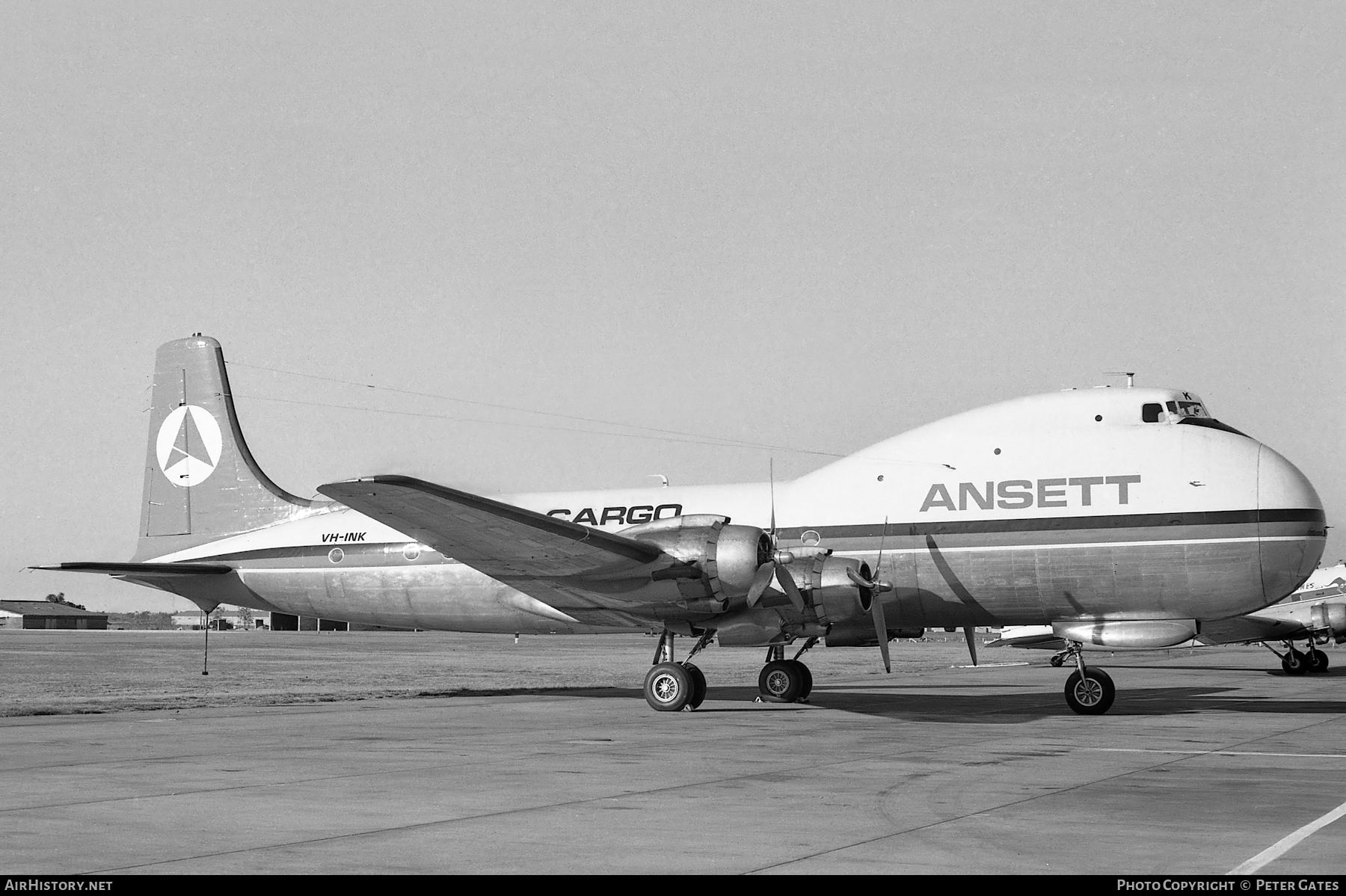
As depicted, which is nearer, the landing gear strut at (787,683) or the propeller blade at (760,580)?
the propeller blade at (760,580)

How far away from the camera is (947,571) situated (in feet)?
70.9

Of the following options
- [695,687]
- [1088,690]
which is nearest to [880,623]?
[695,687]

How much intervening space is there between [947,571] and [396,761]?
10815 millimetres

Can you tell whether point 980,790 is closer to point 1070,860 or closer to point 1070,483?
point 1070,860


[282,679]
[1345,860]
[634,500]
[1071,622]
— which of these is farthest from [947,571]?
[282,679]

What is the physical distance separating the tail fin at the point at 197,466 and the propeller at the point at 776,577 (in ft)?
37.7

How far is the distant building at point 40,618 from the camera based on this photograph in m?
131

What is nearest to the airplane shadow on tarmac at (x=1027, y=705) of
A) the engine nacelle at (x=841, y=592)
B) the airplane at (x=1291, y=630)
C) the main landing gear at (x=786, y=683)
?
the main landing gear at (x=786, y=683)

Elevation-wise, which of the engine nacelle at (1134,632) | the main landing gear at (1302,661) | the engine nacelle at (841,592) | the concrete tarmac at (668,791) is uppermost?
the engine nacelle at (841,592)

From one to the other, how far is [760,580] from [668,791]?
912cm

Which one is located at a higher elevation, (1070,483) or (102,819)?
(1070,483)

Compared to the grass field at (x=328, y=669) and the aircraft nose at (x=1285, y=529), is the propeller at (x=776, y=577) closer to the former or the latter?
the aircraft nose at (x=1285, y=529)

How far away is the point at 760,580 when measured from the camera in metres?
20.4

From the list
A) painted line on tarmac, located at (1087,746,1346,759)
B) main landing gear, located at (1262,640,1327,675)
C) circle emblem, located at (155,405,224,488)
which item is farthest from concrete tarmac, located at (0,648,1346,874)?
main landing gear, located at (1262,640,1327,675)
